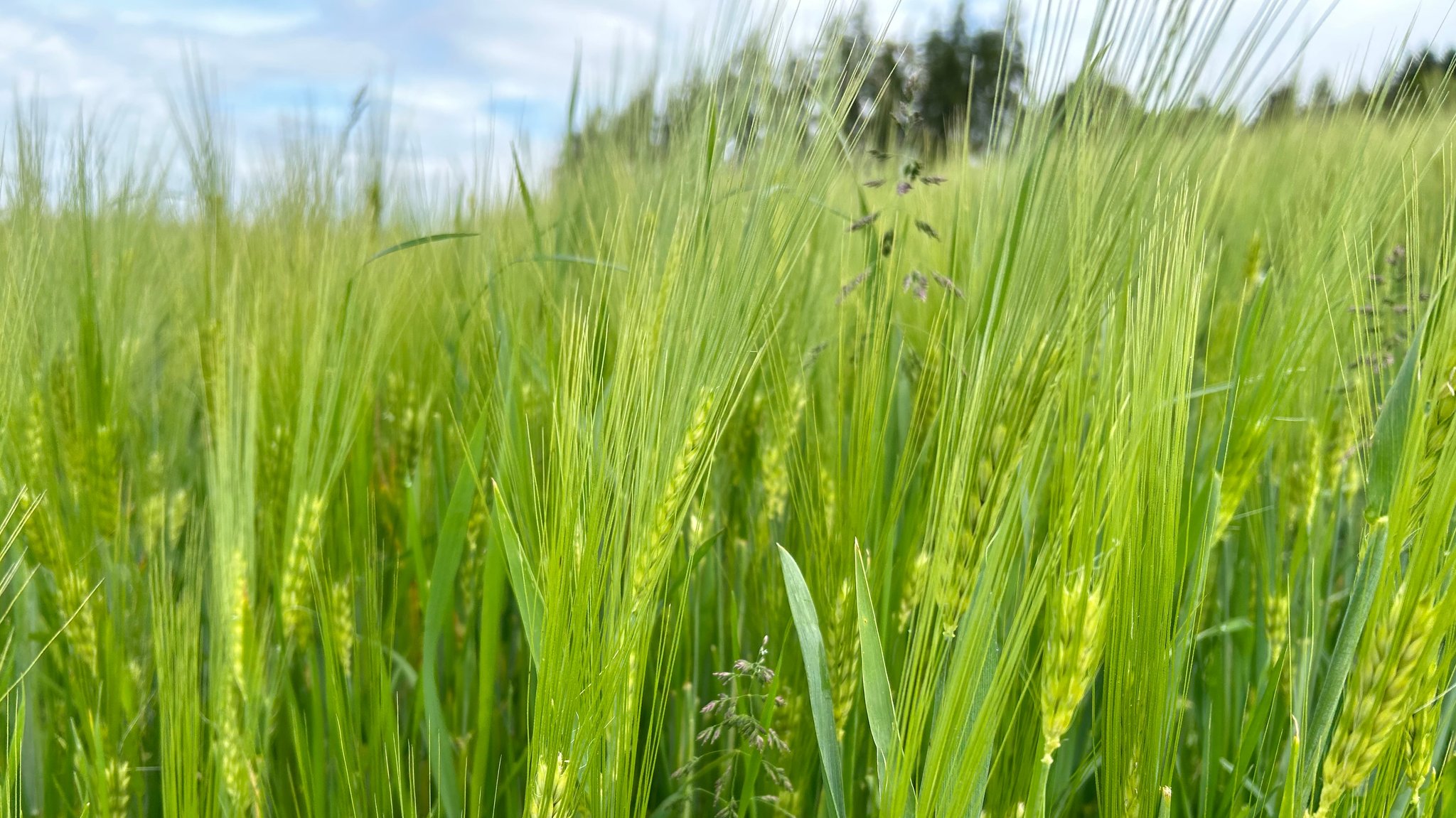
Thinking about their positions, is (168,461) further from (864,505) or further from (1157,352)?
(1157,352)

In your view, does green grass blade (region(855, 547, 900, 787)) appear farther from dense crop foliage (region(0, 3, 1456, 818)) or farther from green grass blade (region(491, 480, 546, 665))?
green grass blade (region(491, 480, 546, 665))

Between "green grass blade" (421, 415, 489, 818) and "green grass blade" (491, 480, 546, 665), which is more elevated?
"green grass blade" (491, 480, 546, 665)

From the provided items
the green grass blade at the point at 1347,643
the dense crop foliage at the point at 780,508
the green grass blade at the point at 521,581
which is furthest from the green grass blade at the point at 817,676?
the green grass blade at the point at 1347,643

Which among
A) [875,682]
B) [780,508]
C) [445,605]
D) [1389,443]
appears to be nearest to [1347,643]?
[1389,443]

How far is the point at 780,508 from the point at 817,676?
1.20ft

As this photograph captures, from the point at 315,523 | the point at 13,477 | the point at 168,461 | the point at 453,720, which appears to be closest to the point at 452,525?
the point at 315,523

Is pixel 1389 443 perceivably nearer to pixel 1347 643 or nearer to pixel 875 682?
pixel 1347 643

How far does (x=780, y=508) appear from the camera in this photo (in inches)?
38.7

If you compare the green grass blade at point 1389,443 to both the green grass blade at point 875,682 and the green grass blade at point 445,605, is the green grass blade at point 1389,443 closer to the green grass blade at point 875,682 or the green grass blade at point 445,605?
the green grass blade at point 875,682

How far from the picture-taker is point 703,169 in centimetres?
71

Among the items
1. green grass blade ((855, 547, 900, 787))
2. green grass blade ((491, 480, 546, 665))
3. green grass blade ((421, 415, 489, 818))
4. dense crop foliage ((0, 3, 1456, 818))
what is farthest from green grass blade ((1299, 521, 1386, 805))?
green grass blade ((421, 415, 489, 818))

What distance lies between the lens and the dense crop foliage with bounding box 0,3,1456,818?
1.88 ft

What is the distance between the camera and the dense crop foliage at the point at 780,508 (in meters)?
0.57

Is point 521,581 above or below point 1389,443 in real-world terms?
below
